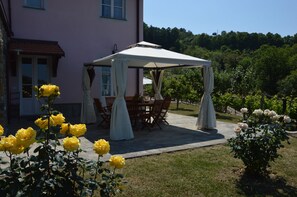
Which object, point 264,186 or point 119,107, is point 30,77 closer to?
point 119,107

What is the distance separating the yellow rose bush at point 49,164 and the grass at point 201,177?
1.68 metres

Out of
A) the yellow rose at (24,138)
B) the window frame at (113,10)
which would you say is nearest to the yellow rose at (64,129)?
the yellow rose at (24,138)

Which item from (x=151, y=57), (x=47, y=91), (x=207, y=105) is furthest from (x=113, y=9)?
(x=47, y=91)

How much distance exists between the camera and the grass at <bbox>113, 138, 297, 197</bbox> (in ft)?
12.9

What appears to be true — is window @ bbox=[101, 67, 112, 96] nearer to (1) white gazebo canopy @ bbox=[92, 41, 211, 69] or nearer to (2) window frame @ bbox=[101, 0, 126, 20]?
(2) window frame @ bbox=[101, 0, 126, 20]

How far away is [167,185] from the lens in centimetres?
411

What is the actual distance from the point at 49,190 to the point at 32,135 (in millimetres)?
439

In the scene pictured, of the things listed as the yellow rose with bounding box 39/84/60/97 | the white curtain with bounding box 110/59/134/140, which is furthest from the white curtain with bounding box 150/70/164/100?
the yellow rose with bounding box 39/84/60/97

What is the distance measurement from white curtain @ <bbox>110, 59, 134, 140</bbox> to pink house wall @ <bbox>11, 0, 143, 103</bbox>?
4934 millimetres

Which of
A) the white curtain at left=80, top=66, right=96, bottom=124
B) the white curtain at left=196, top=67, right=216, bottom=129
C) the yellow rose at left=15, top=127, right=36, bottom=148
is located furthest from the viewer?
the white curtain at left=80, top=66, right=96, bottom=124

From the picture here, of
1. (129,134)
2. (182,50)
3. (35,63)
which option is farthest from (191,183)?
(182,50)

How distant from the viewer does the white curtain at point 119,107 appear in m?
6.97

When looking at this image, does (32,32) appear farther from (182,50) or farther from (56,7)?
(182,50)

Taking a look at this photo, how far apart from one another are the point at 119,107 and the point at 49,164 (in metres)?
4.95
